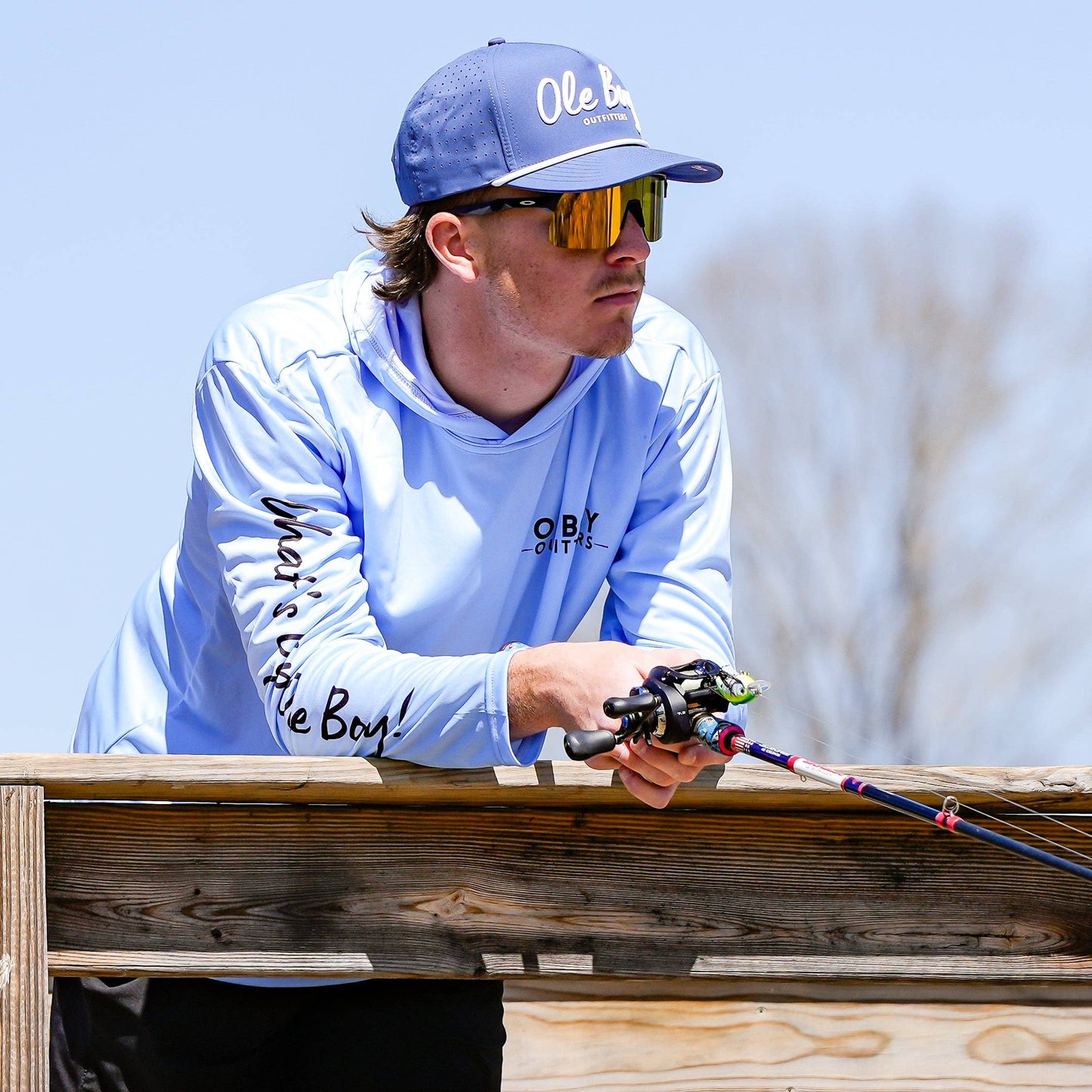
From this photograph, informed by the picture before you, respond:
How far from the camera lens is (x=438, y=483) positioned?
2.38 m

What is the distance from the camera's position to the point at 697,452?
2.57m

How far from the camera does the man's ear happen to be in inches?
97.0

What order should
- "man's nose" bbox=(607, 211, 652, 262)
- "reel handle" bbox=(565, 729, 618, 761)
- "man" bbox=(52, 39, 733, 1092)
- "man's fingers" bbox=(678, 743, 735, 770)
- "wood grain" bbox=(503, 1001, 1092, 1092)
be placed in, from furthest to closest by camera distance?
1. "wood grain" bbox=(503, 1001, 1092, 1092)
2. "man's nose" bbox=(607, 211, 652, 262)
3. "man" bbox=(52, 39, 733, 1092)
4. "man's fingers" bbox=(678, 743, 735, 770)
5. "reel handle" bbox=(565, 729, 618, 761)

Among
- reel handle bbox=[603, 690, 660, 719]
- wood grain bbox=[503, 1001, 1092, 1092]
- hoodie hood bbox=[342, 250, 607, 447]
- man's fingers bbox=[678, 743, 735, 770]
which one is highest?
hoodie hood bbox=[342, 250, 607, 447]

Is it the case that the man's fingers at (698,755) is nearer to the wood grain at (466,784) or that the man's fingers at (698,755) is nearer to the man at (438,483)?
the wood grain at (466,784)

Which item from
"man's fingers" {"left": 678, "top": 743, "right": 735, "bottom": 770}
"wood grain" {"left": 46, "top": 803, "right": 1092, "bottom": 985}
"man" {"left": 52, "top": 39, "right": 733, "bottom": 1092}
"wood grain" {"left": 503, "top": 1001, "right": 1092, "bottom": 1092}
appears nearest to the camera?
"man's fingers" {"left": 678, "top": 743, "right": 735, "bottom": 770}

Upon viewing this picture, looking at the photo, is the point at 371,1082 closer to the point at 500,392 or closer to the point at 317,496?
the point at 317,496

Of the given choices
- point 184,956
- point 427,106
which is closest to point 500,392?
point 427,106

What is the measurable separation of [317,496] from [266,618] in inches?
8.4

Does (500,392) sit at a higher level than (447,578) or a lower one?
higher

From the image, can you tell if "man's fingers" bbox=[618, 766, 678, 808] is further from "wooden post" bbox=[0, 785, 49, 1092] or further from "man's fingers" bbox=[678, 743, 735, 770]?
"wooden post" bbox=[0, 785, 49, 1092]

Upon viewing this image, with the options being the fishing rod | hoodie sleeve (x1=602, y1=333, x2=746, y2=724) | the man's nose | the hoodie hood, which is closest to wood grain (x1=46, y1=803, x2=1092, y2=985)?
the fishing rod

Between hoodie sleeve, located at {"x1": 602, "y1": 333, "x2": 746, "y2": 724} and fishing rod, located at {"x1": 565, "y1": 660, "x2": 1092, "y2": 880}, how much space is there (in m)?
0.49

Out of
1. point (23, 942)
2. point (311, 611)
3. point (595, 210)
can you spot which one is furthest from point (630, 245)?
point (23, 942)
